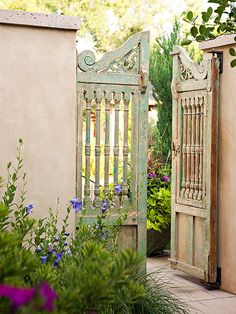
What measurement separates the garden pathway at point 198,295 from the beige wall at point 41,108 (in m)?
1.02

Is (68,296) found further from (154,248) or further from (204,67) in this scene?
(154,248)

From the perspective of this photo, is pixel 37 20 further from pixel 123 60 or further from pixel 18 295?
pixel 18 295

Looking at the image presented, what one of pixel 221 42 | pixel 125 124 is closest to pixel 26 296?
pixel 125 124

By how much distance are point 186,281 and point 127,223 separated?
1.47 meters

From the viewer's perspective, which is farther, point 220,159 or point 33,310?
point 220,159

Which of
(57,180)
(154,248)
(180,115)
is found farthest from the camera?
(154,248)

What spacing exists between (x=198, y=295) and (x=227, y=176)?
1.09 metres

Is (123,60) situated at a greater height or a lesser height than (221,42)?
lesser

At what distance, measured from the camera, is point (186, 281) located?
21.0ft

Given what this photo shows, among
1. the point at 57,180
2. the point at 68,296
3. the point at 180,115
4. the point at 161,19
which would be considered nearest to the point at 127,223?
the point at 57,180

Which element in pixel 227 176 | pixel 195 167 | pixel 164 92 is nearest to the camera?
pixel 227 176

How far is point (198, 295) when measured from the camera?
582 cm

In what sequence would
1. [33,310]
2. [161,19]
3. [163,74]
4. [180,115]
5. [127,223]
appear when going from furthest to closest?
[161,19], [163,74], [180,115], [127,223], [33,310]

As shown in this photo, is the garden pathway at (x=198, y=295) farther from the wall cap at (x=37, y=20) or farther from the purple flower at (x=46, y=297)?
the purple flower at (x=46, y=297)
